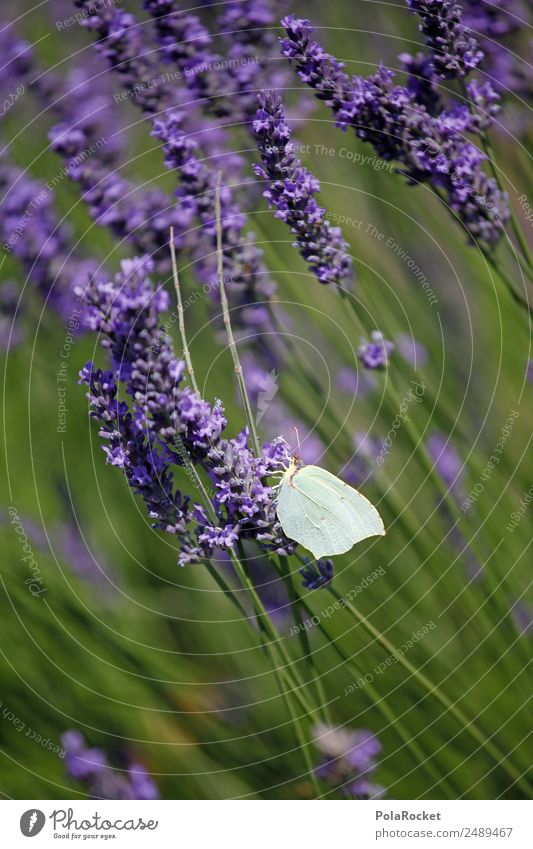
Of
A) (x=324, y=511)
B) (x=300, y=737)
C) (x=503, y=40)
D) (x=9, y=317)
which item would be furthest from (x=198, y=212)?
(x=300, y=737)

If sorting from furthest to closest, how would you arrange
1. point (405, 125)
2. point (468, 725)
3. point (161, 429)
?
1. point (468, 725)
2. point (405, 125)
3. point (161, 429)

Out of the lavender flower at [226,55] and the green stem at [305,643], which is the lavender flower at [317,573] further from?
the lavender flower at [226,55]

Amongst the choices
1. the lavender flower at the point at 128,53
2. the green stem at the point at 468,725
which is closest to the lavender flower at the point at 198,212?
the lavender flower at the point at 128,53

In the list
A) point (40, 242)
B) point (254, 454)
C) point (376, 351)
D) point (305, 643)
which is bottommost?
point (305, 643)

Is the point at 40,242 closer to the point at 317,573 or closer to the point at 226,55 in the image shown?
the point at 226,55

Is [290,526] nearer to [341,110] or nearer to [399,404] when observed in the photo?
[399,404]

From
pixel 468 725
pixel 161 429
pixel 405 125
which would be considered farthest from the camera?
pixel 468 725

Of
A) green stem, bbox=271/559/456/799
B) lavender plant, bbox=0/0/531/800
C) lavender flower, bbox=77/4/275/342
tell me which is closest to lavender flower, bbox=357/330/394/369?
lavender plant, bbox=0/0/531/800
